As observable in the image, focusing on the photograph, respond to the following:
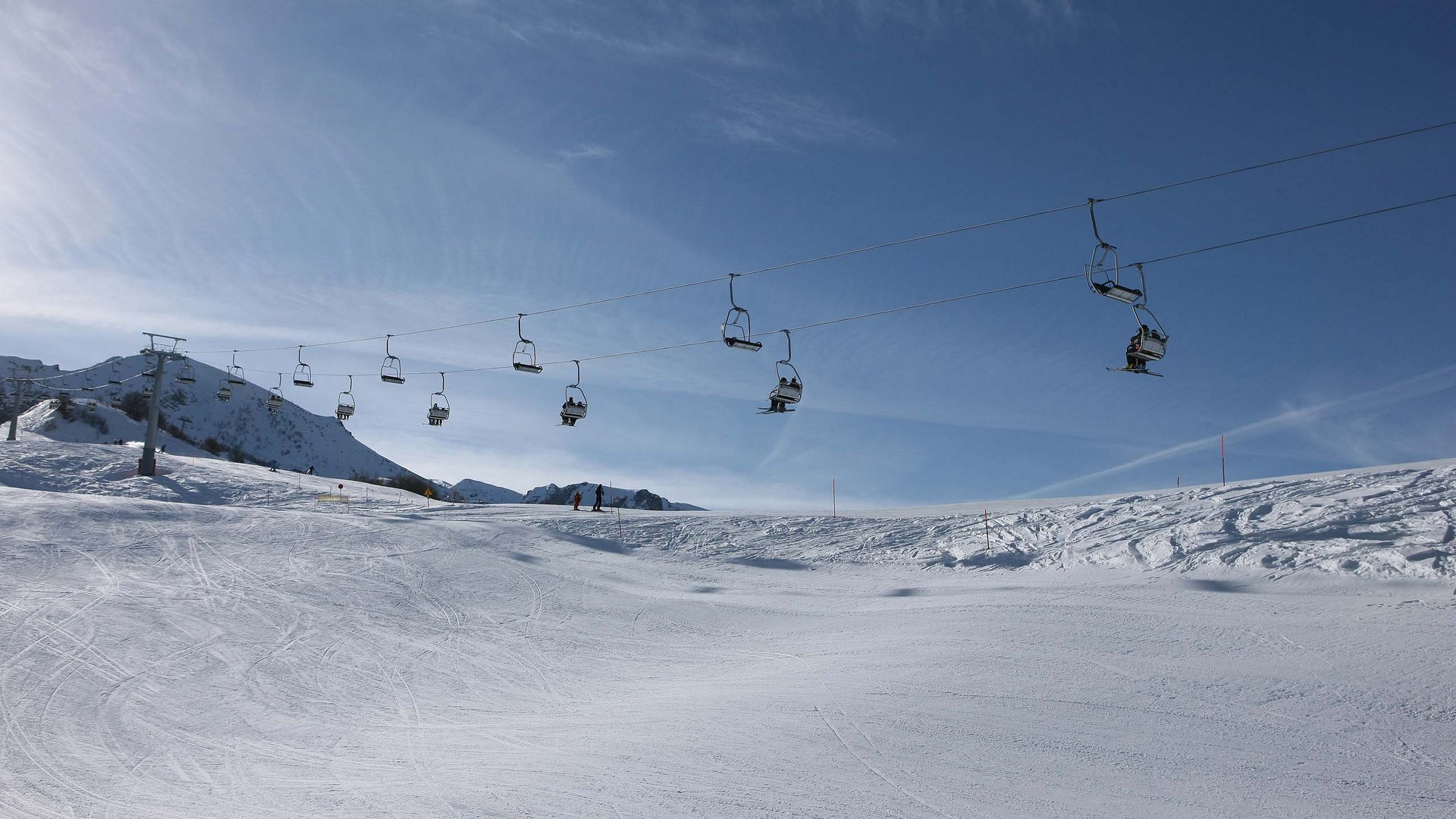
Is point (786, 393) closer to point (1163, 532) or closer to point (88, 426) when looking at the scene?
point (1163, 532)

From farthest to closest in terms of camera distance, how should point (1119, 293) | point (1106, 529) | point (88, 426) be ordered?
1. point (88, 426)
2. point (1106, 529)
3. point (1119, 293)

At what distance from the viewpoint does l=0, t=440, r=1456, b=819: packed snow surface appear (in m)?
9.48

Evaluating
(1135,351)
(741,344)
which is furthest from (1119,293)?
(741,344)

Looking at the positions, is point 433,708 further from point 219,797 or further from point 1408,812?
point 1408,812

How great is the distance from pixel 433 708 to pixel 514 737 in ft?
9.03

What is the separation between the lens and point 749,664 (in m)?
16.1

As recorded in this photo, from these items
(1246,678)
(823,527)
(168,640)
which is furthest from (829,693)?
(823,527)

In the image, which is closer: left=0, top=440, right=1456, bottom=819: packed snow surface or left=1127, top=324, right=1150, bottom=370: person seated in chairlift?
left=0, top=440, right=1456, bottom=819: packed snow surface

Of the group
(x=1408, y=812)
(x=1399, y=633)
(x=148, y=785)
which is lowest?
(x=148, y=785)

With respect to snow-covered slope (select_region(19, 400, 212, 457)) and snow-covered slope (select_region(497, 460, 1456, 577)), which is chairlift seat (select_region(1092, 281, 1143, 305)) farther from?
snow-covered slope (select_region(19, 400, 212, 457))

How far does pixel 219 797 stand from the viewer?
10078mm

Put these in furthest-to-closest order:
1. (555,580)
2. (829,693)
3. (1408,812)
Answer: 1. (555,580)
2. (829,693)
3. (1408,812)

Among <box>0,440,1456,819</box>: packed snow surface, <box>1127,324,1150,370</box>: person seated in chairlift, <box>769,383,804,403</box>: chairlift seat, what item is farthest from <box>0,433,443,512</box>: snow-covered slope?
<box>1127,324,1150,370</box>: person seated in chairlift

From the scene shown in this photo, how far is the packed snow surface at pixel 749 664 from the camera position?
373 inches
